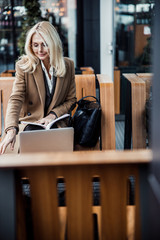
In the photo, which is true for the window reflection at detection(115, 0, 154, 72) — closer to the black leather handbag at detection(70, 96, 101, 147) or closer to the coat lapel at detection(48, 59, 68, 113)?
the coat lapel at detection(48, 59, 68, 113)

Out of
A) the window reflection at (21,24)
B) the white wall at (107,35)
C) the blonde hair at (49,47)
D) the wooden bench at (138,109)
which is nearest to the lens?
the blonde hair at (49,47)

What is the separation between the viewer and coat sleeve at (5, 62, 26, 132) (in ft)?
8.24

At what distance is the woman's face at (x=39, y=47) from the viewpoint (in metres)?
2.84

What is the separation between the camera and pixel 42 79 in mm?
2924

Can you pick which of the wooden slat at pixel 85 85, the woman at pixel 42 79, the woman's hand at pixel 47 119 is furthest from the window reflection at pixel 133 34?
the woman's hand at pixel 47 119

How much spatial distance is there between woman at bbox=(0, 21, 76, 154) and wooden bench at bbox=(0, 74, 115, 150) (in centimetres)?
30

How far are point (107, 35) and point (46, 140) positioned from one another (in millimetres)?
5959

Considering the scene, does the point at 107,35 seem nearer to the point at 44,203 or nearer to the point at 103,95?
the point at 103,95

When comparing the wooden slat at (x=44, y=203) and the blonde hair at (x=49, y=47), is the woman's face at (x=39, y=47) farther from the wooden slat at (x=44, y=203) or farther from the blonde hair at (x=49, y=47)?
the wooden slat at (x=44, y=203)

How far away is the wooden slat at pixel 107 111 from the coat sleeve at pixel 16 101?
68 centimetres

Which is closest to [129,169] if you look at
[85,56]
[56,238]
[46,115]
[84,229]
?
[84,229]

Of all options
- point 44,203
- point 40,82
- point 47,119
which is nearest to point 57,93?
point 40,82

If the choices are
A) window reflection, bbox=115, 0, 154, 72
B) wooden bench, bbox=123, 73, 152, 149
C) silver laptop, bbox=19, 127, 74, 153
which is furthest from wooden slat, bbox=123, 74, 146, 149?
window reflection, bbox=115, 0, 154, 72

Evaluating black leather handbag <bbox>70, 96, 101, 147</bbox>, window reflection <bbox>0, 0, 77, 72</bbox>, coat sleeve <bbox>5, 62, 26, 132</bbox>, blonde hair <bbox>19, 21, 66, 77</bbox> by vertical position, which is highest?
window reflection <bbox>0, 0, 77, 72</bbox>
